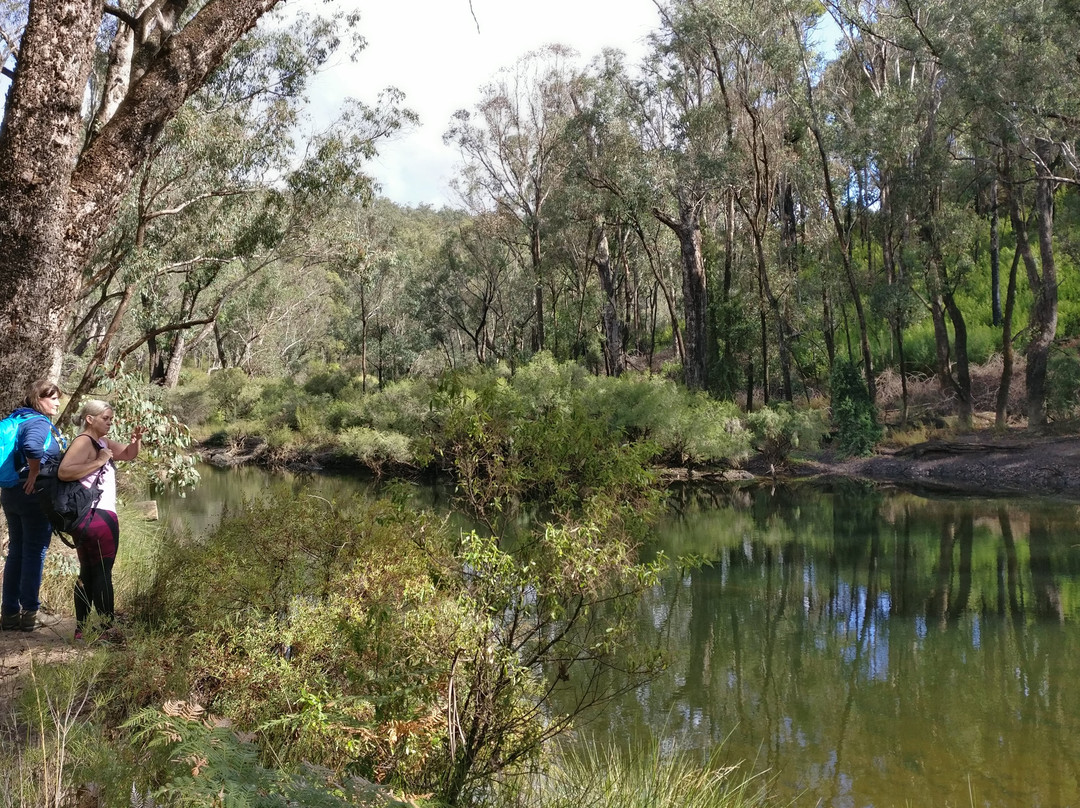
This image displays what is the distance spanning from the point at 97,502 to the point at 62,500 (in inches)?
10.3

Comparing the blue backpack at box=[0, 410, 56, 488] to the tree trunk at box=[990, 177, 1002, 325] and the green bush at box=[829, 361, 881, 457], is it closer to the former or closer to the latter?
the green bush at box=[829, 361, 881, 457]

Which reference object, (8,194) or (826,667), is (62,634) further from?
(826,667)

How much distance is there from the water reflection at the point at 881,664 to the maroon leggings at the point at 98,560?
3.21m

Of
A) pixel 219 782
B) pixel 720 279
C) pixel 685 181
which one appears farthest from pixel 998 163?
pixel 219 782

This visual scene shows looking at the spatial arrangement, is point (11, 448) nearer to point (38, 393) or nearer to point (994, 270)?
point (38, 393)

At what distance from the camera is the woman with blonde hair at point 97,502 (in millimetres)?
4695

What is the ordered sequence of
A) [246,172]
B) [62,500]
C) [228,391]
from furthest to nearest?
1. [228,391]
2. [246,172]
3. [62,500]

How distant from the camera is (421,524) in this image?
4.01 meters

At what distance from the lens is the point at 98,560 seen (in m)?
4.92

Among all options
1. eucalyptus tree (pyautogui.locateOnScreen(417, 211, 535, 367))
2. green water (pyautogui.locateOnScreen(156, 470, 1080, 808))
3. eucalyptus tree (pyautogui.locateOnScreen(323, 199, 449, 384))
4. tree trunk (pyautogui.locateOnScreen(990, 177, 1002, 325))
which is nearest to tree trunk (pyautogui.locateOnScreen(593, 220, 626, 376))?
eucalyptus tree (pyautogui.locateOnScreen(417, 211, 535, 367))

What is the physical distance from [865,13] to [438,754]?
26.5m

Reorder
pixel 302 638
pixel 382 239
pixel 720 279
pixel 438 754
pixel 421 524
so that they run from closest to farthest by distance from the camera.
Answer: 1. pixel 438 754
2. pixel 421 524
3. pixel 302 638
4. pixel 720 279
5. pixel 382 239

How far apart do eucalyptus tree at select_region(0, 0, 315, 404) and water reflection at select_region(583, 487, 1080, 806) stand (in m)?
4.24

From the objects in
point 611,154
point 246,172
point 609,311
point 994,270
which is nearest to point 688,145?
point 611,154
